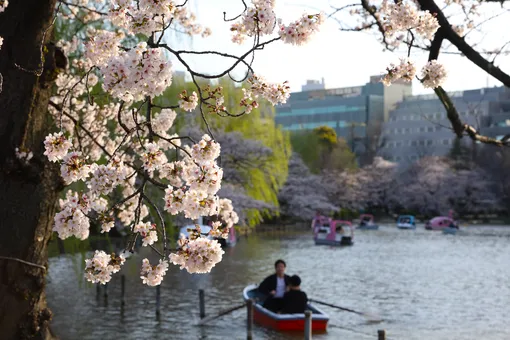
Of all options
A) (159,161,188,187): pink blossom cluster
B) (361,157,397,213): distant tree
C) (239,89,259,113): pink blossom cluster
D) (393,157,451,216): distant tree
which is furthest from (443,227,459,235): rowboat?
(159,161,188,187): pink blossom cluster

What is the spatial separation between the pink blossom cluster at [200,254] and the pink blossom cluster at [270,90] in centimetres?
106

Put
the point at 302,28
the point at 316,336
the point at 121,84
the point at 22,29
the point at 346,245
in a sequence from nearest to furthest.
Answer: the point at 121,84, the point at 302,28, the point at 22,29, the point at 316,336, the point at 346,245

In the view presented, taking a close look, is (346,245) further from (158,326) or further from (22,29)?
(22,29)

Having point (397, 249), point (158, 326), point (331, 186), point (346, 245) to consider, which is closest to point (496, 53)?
point (158, 326)

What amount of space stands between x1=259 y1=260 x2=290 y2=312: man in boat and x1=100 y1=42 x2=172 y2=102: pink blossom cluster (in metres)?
11.2

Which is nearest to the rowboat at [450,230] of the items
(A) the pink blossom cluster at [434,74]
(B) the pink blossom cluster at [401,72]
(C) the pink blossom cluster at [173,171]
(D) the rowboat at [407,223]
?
(D) the rowboat at [407,223]

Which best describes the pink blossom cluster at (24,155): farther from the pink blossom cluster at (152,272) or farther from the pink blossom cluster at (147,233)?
the pink blossom cluster at (152,272)

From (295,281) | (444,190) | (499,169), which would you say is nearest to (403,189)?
(444,190)

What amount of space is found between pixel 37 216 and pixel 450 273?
23606 mm

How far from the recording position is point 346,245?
44.2 metres

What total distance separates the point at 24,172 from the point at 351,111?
101 m

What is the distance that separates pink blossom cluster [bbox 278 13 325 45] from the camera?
17.1ft

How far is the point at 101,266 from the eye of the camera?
559 cm

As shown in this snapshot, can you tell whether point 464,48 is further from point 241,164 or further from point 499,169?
point 499,169
